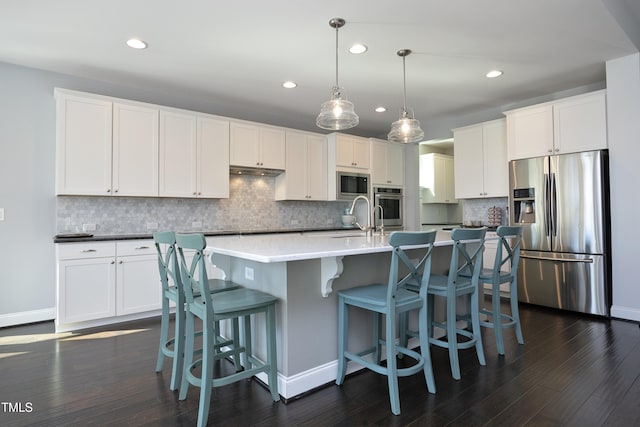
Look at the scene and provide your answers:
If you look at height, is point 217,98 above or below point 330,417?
above

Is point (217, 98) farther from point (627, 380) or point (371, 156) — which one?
point (627, 380)

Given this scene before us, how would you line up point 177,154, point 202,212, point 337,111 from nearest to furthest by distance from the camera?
1. point 337,111
2. point 177,154
3. point 202,212

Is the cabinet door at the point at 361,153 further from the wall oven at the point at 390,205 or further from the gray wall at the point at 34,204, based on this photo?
the gray wall at the point at 34,204

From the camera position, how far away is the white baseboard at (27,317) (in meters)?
3.48

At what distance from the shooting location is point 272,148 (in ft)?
16.1

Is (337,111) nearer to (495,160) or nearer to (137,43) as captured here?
(137,43)

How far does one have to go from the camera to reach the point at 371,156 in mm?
5820

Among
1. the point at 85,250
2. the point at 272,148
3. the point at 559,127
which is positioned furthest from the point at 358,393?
the point at 559,127

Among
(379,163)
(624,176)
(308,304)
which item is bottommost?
(308,304)

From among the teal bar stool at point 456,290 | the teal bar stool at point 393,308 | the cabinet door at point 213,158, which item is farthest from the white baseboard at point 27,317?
the teal bar stool at point 456,290

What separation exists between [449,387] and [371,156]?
416 centimetres

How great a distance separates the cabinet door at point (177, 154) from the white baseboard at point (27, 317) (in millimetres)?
1673

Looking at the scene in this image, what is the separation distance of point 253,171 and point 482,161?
10.5 ft

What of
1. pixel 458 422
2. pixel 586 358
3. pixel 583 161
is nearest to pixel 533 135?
pixel 583 161
